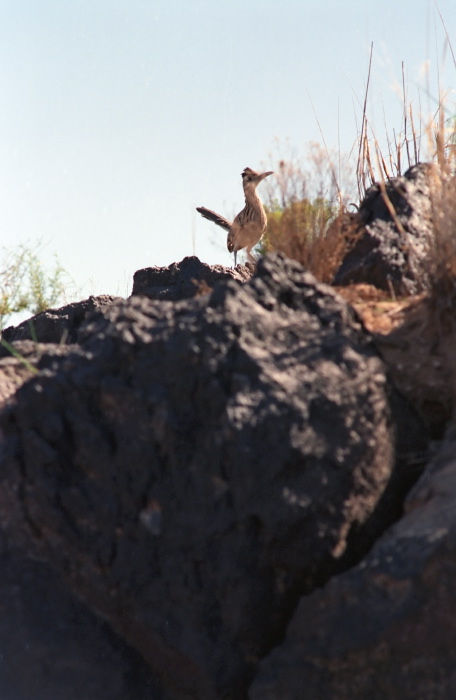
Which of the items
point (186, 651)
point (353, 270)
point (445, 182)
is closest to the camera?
point (186, 651)

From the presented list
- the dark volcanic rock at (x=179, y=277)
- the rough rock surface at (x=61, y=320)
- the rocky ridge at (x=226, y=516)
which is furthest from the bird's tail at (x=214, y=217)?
the rocky ridge at (x=226, y=516)

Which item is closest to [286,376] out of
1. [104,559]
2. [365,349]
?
[365,349]

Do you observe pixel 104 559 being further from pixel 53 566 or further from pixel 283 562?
pixel 283 562

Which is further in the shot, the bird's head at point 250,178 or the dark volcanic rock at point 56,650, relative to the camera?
the bird's head at point 250,178

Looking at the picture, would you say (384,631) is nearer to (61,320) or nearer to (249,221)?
(61,320)

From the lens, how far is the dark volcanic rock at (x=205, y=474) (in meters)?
2.72

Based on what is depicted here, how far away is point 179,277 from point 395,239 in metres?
3.50

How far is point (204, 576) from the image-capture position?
108 inches

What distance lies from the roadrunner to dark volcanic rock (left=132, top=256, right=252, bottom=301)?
0.84ft

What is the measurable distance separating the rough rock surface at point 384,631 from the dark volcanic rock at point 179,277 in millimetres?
4174

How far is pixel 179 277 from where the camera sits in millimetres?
7480

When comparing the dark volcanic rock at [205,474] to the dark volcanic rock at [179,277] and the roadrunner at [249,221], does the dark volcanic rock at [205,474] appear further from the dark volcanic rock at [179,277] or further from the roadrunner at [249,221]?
the roadrunner at [249,221]

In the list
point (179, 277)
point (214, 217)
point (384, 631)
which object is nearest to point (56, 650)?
point (384, 631)

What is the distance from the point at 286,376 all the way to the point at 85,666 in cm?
126
